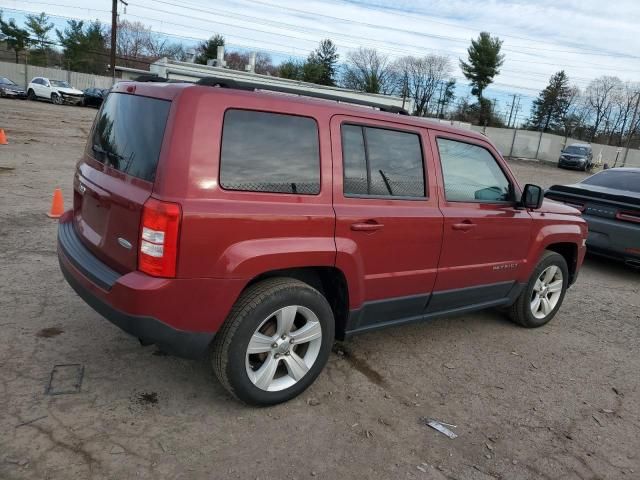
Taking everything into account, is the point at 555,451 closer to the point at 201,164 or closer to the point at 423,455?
the point at 423,455

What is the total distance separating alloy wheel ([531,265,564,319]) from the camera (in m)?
5.01

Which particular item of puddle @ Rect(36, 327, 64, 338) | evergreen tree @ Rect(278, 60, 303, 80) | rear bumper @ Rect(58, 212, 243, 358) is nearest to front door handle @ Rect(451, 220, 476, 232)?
rear bumper @ Rect(58, 212, 243, 358)

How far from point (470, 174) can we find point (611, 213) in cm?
415

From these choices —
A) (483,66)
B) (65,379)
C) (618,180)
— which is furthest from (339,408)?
(483,66)

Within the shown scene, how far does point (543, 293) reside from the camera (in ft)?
16.6

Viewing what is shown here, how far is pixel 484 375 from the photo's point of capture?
3.98 meters

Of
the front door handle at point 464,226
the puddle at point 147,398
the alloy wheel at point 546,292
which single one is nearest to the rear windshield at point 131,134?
the puddle at point 147,398

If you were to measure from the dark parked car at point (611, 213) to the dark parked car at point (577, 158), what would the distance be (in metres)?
32.1

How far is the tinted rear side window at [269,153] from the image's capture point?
283cm

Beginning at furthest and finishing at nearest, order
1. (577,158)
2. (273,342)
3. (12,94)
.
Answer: (577,158), (12,94), (273,342)

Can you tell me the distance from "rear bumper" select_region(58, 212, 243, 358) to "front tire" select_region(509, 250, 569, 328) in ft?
10.3

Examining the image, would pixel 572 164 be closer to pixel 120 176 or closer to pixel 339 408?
pixel 339 408

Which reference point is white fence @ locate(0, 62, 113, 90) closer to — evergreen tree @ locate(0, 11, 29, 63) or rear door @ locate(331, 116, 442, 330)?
evergreen tree @ locate(0, 11, 29, 63)

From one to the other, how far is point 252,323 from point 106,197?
1112 millimetres
